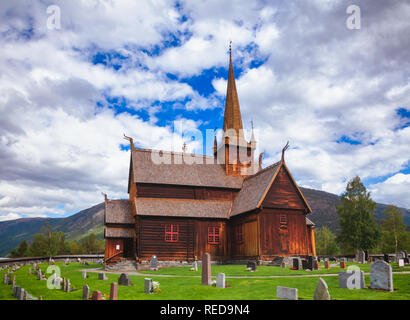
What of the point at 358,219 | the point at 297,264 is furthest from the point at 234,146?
the point at 358,219

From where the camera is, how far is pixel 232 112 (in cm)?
4759

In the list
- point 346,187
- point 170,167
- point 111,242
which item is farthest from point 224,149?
point 346,187

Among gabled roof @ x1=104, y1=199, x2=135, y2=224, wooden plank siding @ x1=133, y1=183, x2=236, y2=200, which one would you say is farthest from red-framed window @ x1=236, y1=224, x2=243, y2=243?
gabled roof @ x1=104, y1=199, x2=135, y2=224

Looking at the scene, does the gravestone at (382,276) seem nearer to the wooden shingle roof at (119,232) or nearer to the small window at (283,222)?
the small window at (283,222)

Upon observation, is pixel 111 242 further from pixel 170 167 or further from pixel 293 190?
pixel 293 190

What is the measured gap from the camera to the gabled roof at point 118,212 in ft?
119

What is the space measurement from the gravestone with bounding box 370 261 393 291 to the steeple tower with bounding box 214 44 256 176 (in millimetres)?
28529

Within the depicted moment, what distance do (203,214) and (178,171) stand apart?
642 cm

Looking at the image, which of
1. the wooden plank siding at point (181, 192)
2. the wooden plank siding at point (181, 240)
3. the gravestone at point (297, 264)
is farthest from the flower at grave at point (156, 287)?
the wooden plank siding at point (181, 192)

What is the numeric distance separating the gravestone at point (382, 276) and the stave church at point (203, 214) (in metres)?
17.5

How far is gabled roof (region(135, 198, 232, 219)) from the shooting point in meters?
35.4
